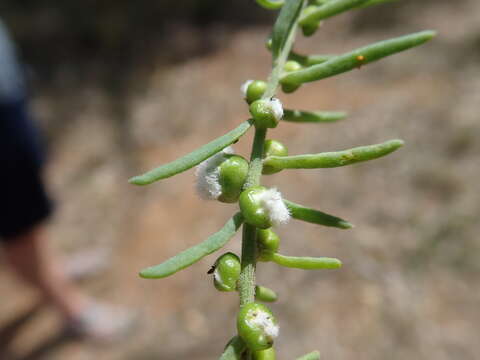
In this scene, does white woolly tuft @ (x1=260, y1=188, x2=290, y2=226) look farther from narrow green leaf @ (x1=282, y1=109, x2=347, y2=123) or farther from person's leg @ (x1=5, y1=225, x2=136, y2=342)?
person's leg @ (x1=5, y1=225, x2=136, y2=342)

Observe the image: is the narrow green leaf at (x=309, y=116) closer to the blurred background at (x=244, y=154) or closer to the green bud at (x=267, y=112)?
the green bud at (x=267, y=112)

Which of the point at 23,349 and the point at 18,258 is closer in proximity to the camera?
the point at 18,258

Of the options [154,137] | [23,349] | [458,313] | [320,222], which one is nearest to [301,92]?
[154,137]

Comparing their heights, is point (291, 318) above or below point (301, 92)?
below

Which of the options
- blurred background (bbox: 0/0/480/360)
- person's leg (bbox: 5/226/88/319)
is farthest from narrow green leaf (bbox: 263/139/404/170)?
person's leg (bbox: 5/226/88/319)

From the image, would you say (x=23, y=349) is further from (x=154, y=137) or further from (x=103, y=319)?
(x=154, y=137)

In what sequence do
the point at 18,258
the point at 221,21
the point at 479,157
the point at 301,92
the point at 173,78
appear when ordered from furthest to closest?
the point at 221,21, the point at 173,78, the point at 301,92, the point at 479,157, the point at 18,258
